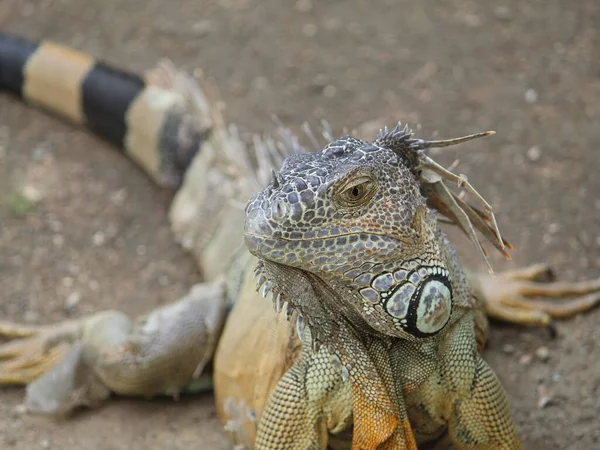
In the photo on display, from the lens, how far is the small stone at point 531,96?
5648 mm

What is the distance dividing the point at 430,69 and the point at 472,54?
1.14 feet

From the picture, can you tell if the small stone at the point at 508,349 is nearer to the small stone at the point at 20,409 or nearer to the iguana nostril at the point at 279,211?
the iguana nostril at the point at 279,211

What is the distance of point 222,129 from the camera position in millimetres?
4691

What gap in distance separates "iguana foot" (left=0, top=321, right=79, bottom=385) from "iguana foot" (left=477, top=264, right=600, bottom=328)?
2.00 m

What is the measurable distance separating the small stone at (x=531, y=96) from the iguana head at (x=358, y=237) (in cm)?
334

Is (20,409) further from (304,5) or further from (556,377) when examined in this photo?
(304,5)

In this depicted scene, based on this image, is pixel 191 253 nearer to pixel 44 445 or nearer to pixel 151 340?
pixel 151 340

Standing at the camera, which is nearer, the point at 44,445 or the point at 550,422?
the point at 550,422

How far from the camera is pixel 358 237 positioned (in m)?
2.38

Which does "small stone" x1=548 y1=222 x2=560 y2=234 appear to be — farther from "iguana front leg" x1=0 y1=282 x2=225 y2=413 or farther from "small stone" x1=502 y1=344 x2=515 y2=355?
"iguana front leg" x1=0 y1=282 x2=225 y2=413

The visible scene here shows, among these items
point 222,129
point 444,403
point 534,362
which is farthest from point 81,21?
point 444,403

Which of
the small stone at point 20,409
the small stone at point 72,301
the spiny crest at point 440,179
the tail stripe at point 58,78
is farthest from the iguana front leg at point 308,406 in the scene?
the tail stripe at point 58,78

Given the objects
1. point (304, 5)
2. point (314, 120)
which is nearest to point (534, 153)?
point (314, 120)

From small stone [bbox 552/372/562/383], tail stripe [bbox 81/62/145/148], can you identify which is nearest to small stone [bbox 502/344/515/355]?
small stone [bbox 552/372/562/383]
